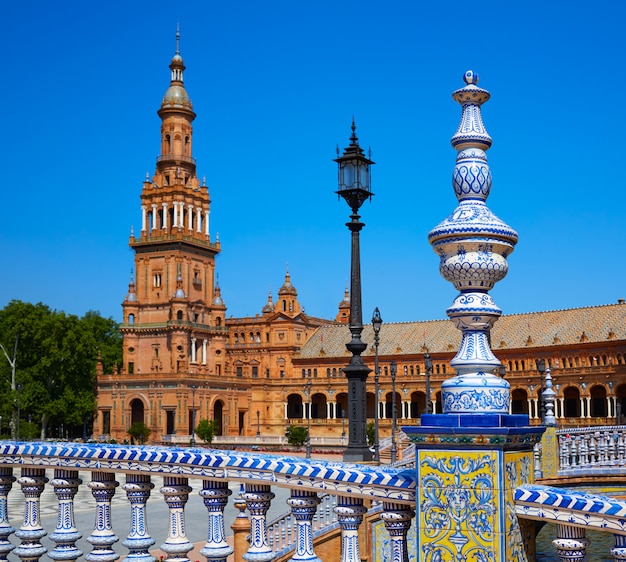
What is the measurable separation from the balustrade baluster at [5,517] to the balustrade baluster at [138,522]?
0.95 meters

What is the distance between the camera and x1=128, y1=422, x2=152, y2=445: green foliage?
69506 millimetres

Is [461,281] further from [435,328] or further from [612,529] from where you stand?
[435,328]

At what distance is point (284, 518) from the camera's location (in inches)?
544

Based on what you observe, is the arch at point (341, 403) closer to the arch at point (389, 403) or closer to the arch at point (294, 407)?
the arch at point (294, 407)

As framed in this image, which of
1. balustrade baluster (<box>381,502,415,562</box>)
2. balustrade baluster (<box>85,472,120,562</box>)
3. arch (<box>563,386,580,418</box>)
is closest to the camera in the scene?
balustrade baluster (<box>381,502,415,562</box>)

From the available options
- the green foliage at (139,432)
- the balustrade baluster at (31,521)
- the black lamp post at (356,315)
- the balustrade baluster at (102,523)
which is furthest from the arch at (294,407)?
the balustrade baluster at (102,523)

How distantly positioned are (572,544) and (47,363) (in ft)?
230

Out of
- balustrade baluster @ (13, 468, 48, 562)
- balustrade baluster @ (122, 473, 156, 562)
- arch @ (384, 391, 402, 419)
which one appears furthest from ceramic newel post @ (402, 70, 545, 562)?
Result: arch @ (384, 391, 402, 419)

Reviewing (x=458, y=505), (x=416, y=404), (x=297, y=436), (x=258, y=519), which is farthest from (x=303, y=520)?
(x=416, y=404)

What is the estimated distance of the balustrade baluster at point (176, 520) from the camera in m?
4.94

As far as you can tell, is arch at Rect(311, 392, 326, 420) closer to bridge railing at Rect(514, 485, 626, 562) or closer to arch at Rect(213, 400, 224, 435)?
arch at Rect(213, 400, 224, 435)

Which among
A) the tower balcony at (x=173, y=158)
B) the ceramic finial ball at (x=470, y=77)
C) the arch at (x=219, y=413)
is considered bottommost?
the arch at (x=219, y=413)

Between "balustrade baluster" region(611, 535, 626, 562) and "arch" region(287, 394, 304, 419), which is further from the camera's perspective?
"arch" region(287, 394, 304, 419)

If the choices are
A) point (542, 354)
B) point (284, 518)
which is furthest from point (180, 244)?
point (284, 518)
